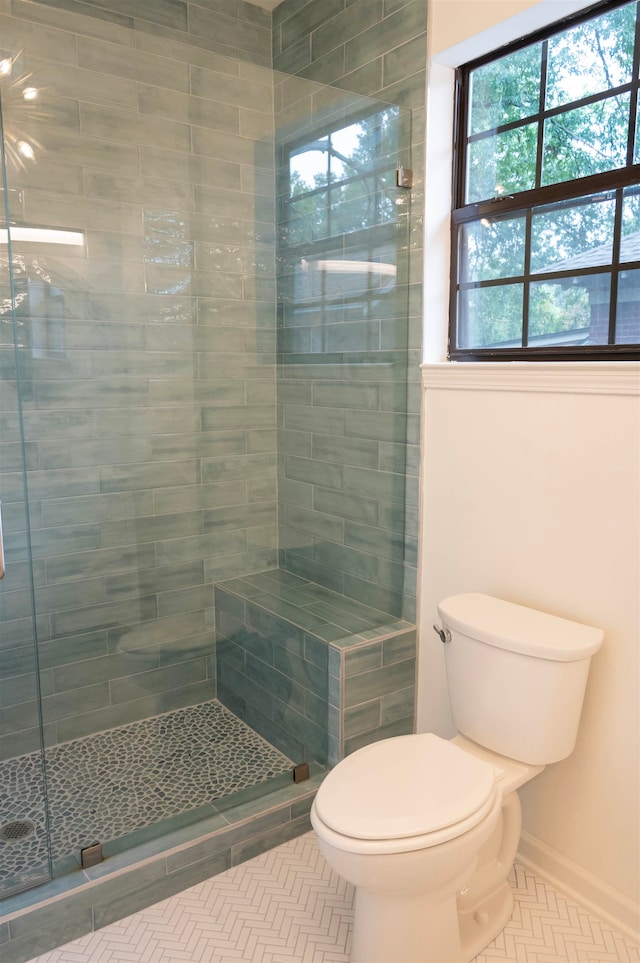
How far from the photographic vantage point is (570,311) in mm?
1906

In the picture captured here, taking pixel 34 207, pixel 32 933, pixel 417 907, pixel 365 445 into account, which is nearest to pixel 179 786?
pixel 32 933

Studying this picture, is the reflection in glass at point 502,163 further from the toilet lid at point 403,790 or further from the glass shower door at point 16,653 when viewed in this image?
the toilet lid at point 403,790

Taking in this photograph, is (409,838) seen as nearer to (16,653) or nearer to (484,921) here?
(484,921)

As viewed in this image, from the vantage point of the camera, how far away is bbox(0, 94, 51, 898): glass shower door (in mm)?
1785

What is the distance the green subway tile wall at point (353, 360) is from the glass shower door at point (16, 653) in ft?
3.13

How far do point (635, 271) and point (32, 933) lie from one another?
7.26 ft

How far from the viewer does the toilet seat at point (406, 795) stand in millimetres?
1403

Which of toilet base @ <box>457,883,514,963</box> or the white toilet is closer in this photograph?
the white toilet

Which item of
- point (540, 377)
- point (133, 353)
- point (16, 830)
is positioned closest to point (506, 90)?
point (540, 377)

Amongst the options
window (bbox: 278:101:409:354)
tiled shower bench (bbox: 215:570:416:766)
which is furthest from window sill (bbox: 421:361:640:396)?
tiled shower bench (bbox: 215:570:416:766)

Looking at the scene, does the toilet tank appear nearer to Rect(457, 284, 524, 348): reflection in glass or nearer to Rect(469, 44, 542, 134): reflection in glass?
Rect(457, 284, 524, 348): reflection in glass

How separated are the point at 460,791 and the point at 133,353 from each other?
1659mm

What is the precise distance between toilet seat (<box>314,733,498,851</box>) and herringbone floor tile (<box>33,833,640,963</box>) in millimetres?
450

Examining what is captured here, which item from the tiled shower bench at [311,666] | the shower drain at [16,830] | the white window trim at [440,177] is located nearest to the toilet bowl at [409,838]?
the tiled shower bench at [311,666]
